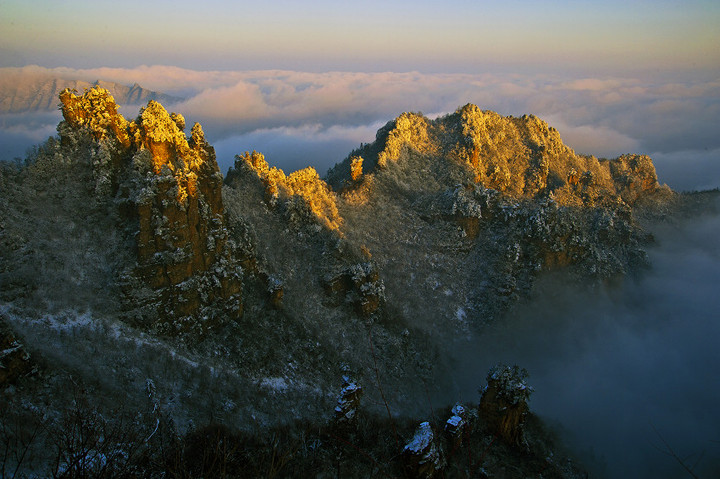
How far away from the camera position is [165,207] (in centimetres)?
3616

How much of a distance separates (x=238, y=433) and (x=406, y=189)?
50.5 m

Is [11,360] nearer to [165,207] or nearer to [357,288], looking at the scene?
[165,207]

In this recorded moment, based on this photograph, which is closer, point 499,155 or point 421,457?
point 421,457

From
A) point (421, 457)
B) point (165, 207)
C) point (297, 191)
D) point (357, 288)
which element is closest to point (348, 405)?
point (421, 457)

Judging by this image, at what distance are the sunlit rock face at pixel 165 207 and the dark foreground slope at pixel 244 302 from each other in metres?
0.16

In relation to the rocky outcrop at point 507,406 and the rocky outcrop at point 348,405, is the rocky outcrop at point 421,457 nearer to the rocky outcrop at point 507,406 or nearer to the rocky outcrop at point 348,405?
the rocky outcrop at point 348,405

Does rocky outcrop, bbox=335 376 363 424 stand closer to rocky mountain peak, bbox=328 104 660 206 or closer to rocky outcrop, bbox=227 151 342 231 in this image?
rocky outcrop, bbox=227 151 342 231

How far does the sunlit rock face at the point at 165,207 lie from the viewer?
35.7 metres

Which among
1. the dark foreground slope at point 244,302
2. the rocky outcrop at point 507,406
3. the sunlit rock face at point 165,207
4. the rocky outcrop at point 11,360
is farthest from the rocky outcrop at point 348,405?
the rocky outcrop at point 11,360

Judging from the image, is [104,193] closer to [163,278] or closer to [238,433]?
[163,278]

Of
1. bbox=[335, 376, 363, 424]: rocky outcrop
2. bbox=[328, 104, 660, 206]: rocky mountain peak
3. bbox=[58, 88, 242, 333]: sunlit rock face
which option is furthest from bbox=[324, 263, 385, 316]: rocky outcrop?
bbox=[328, 104, 660, 206]: rocky mountain peak

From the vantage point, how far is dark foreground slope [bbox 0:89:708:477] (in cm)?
2439

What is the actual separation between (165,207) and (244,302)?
12.6m

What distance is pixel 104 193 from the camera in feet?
125
